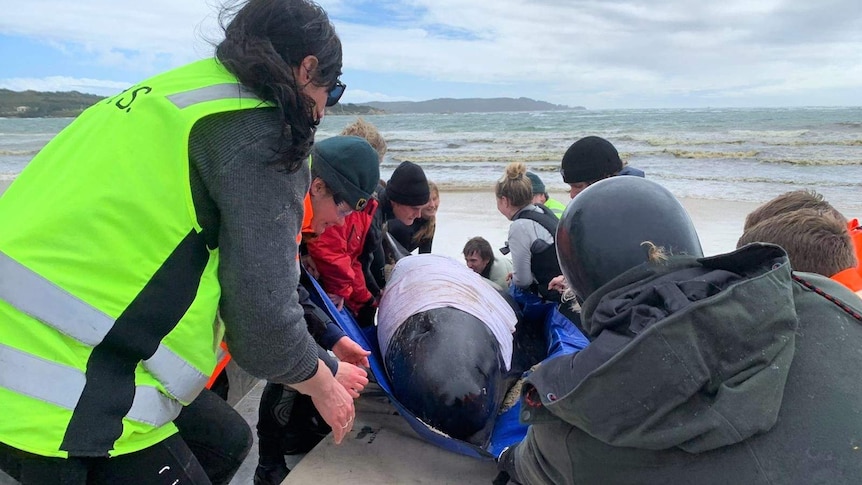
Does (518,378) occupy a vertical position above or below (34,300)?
below

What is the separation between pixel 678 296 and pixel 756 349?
18cm

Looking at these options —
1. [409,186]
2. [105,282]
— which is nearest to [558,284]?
[409,186]

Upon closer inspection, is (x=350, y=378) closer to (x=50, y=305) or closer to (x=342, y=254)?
(x=50, y=305)

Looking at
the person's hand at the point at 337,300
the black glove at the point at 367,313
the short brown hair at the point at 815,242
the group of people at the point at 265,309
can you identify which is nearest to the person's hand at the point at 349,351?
the person's hand at the point at 337,300

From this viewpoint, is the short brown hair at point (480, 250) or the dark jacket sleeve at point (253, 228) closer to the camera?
the dark jacket sleeve at point (253, 228)

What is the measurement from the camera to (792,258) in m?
2.23

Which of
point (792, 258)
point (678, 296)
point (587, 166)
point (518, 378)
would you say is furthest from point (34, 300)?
point (587, 166)

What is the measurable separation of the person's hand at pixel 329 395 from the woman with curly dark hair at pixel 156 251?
110 millimetres

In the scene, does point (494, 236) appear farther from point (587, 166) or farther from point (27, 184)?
point (27, 184)

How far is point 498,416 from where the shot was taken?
10.2 feet

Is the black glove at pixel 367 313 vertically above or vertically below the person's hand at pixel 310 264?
below

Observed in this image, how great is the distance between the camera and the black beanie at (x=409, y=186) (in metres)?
4.08

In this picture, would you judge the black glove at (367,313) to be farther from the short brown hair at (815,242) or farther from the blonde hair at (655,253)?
the blonde hair at (655,253)

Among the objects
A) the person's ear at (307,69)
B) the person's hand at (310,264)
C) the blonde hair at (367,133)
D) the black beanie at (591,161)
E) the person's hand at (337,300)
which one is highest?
the person's ear at (307,69)
